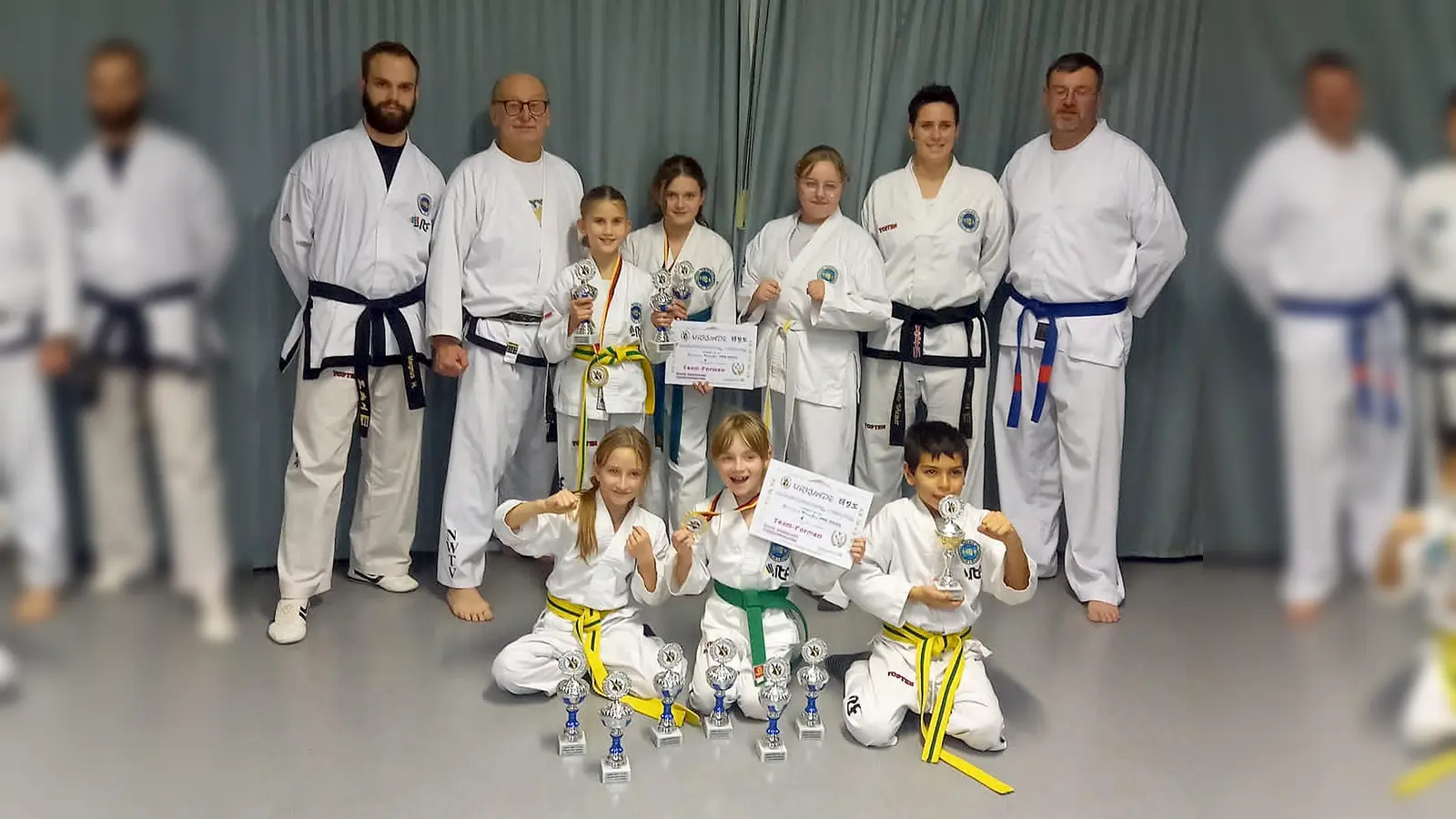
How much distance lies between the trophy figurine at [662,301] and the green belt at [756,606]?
2.99ft

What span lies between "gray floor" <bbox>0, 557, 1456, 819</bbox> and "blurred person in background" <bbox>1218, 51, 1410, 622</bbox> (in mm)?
128

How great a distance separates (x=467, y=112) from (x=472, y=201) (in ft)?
1.88

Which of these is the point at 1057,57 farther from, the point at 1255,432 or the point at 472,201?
the point at 1255,432

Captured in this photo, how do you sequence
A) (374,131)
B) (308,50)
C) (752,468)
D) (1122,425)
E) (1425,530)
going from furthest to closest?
(1122,425), (308,50), (374,131), (752,468), (1425,530)

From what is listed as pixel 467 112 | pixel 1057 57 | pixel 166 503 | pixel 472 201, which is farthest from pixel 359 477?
pixel 1057 57

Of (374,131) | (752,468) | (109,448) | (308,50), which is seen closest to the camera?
(109,448)

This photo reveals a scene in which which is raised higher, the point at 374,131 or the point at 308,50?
the point at 308,50

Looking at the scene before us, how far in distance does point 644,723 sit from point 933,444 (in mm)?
1105

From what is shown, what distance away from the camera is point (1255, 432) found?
122 centimetres

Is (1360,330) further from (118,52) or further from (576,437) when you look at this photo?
(576,437)

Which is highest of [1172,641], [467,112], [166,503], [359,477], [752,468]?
[467,112]

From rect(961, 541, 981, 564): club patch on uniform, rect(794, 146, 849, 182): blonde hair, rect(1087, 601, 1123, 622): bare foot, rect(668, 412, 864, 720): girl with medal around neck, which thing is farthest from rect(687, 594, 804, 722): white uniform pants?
rect(794, 146, 849, 182): blonde hair

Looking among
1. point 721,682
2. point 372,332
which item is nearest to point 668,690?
point 721,682

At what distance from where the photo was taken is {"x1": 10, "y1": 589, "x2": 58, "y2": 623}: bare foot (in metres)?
1.38
